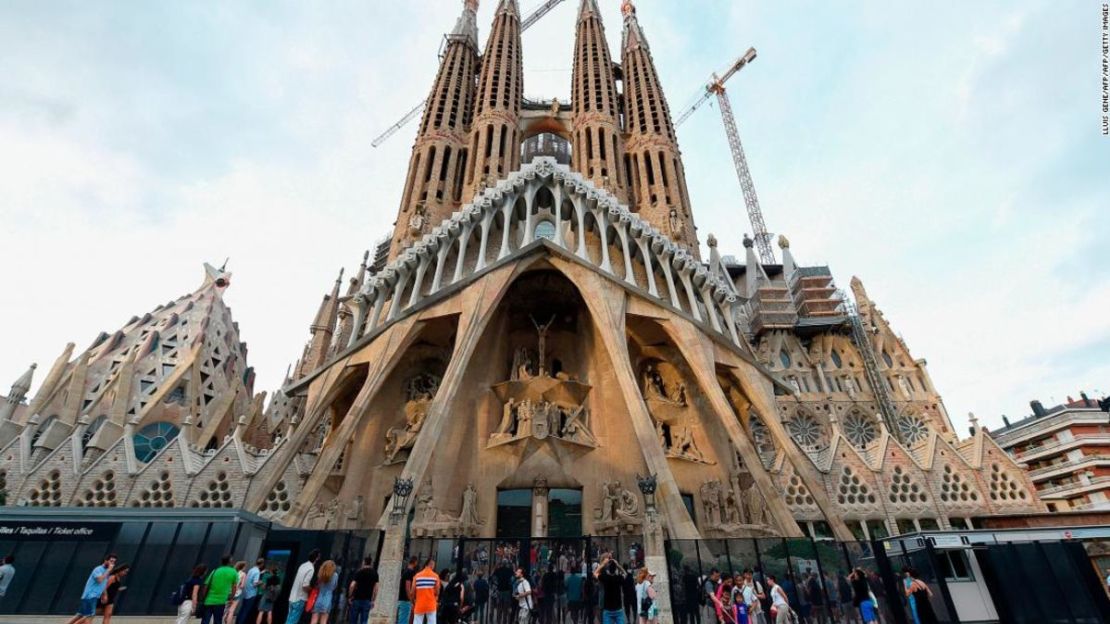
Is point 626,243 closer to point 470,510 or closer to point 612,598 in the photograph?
point 470,510

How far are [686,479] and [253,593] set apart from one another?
49.7 ft

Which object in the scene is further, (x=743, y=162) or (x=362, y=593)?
(x=743, y=162)

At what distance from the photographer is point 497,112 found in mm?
31125

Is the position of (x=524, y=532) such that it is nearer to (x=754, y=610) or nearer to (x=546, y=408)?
(x=546, y=408)

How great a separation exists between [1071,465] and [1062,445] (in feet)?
4.77

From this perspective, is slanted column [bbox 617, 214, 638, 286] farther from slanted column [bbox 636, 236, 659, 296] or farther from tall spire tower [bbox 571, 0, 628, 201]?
tall spire tower [bbox 571, 0, 628, 201]

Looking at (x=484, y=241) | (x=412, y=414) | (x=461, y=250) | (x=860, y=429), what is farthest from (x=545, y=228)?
(x=860, y=429)

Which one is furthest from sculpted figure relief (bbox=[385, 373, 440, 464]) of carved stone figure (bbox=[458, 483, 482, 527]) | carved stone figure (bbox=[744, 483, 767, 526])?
carved stone figure (bbox=[744, 483, 767, 526])

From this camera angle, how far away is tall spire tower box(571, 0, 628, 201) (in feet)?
96.1

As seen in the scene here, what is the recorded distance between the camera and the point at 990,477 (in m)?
21.4

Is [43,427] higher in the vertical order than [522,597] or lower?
higher

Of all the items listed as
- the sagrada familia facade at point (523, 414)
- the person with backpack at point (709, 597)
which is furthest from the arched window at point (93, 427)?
the person with backpack at point (709, 597)

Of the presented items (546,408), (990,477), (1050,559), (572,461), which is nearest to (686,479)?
(572,461)

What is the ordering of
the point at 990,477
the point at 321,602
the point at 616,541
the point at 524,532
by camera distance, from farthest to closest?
the point at 990,477 → the point at 524,532 → the point at 616,541 → the point at 321,602
